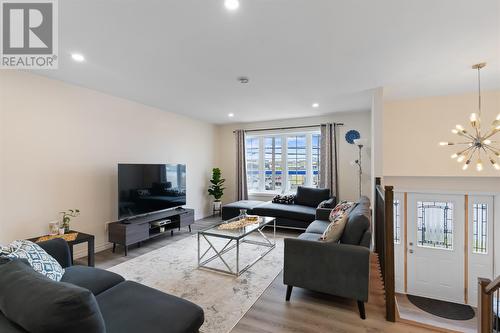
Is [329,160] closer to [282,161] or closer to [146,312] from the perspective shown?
[282,161]

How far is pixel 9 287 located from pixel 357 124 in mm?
5716

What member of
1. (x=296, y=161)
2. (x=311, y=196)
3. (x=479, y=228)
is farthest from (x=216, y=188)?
(x=479, y=228)

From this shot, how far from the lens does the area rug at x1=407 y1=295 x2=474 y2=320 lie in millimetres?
4195

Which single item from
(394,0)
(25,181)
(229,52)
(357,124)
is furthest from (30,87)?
(357,124)

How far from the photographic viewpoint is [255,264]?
10.8 ft

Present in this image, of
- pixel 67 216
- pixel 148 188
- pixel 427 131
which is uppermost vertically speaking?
pixel 427 131

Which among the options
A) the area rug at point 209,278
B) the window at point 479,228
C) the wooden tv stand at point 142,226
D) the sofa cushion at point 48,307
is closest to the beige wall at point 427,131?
the window at point 479,228

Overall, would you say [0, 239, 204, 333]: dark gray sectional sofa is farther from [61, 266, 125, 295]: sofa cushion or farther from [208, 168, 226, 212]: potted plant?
[208, 168, 226, 212]: potted plant

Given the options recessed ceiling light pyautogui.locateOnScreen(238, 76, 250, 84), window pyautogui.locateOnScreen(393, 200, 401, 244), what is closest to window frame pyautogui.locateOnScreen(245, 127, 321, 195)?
window pyautogui.locateOnScreen(393, 200, 401, 244)

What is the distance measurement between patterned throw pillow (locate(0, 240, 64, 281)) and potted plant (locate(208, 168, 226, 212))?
449cm

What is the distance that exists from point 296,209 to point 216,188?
237 cm

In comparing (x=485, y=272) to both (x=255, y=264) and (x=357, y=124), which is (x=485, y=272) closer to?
(x=357, y=124)

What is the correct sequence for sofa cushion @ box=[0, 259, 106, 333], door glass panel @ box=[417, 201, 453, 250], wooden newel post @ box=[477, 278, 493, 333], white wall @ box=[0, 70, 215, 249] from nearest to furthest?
sofa cushion @ box=[0, 259, 106, 333]
wooden newel post @ box=[477, 278, 493, 333]
white wall @ box=[0, 70, 215, 249]
door glass panel @ box=[417, 201, 453, 250]

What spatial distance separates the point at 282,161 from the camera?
629 centimetres
